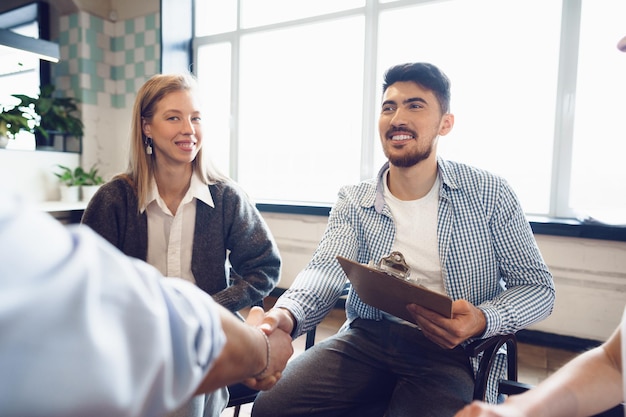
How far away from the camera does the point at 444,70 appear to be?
2975mm

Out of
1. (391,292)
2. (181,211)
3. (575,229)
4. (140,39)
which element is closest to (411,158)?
(391,292)

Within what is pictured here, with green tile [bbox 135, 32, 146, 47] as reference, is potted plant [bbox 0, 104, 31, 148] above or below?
below

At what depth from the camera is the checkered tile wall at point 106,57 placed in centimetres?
427

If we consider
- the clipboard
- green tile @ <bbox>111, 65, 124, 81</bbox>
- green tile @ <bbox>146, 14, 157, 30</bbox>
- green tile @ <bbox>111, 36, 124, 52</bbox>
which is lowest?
the clipboard

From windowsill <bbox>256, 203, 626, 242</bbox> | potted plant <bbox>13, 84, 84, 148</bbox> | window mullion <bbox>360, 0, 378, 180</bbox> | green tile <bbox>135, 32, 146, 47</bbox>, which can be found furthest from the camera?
green tile <bbox>135, 32, 146, 47</bbox>

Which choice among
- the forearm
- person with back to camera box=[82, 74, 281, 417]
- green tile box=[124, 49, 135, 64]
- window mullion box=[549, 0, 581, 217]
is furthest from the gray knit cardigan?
green tile box=[124, 49, 135, 64]

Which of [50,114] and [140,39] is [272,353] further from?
[140,39]

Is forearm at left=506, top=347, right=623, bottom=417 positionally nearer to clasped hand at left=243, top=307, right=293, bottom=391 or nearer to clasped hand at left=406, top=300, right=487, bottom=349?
clasped hand at left=406, top=300, right=487, bottom=349

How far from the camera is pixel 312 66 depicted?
12.5 ft

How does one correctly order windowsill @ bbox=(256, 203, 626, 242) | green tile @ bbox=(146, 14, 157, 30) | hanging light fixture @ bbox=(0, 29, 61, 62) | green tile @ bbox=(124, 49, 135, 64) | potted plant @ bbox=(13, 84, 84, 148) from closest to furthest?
windowsill @ bbox=(256, 203, 626, 242) < hanging light fixture @ bbox=(0, 29, 61, 62) < potted plant @ bbox=(13, 84, 84, 148) < green tile @ bbox=(146, 14, 157, 30) < green tile @ bbox=(124, 49, 135, 64)

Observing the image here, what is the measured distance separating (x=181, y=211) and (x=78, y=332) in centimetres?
123

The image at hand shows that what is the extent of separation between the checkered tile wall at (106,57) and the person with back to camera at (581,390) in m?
4.25

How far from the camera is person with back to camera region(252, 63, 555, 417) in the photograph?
126 cm

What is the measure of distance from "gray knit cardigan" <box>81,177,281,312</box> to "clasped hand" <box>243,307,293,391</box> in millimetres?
275
